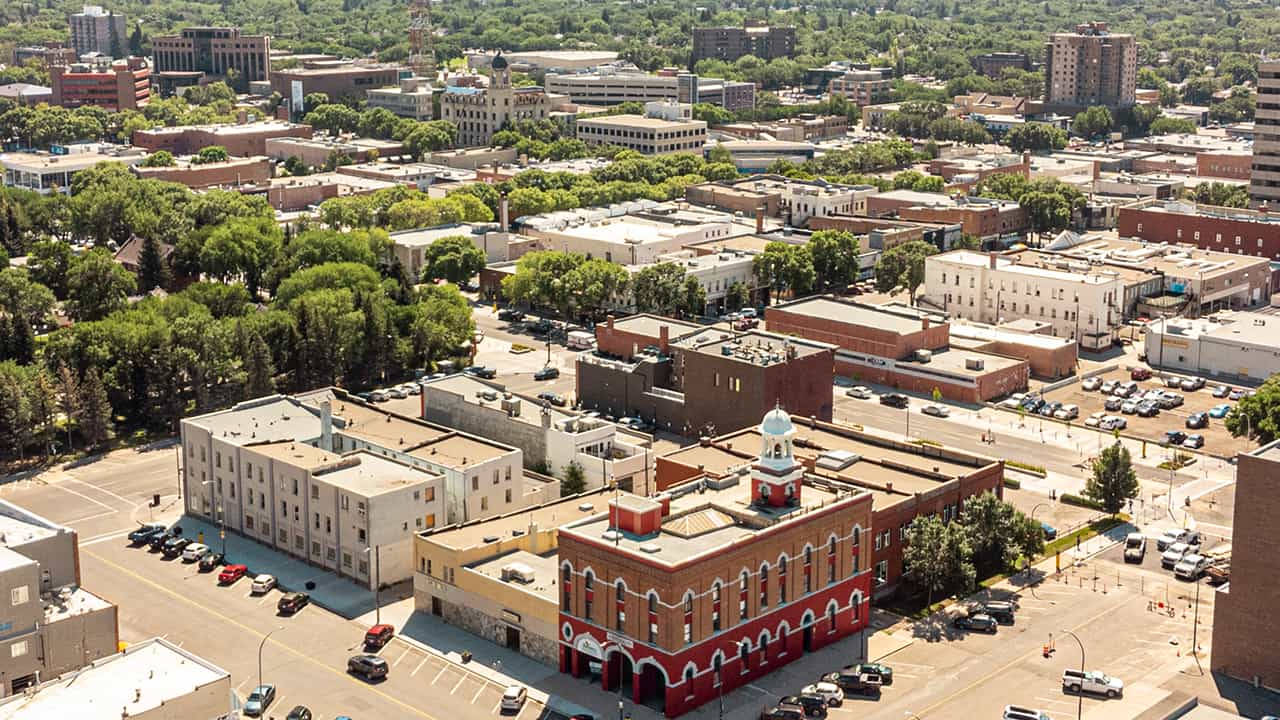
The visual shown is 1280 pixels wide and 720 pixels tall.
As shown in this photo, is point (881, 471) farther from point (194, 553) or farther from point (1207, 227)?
point (1207, 227)

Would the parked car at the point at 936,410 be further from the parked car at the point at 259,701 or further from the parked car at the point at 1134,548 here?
the parked car at the point at 259,701

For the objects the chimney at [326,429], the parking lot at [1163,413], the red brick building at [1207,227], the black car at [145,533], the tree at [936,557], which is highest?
the red brick building at [1207,227]

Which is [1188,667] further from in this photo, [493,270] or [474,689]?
[493,270]

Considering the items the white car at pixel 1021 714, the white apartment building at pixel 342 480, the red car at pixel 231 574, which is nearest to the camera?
the white car at pixel 1021 714

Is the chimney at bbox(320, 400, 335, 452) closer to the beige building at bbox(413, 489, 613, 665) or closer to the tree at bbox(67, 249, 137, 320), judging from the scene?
the beige building at bbox(413, 489, 613, 665)

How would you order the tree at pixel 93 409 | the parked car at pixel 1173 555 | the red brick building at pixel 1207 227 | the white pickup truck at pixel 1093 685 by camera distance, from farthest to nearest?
the red brick building at pixel 1207 227 < the tree at pixel 93 409 < the parked car at pixel 1173 555 < the white pickup truck at pixel 1093 685

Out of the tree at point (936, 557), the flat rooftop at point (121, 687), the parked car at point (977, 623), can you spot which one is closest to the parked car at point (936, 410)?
the tree at point (936, 557)

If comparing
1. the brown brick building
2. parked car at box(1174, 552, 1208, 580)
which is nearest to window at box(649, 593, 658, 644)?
the brown brick building
